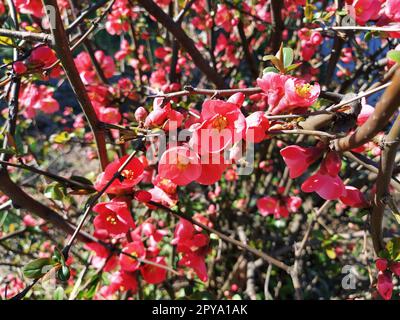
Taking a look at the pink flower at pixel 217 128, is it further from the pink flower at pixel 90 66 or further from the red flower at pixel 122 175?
the pink flower at pixel 90 66

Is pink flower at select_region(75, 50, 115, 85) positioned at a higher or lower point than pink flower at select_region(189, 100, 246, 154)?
lower

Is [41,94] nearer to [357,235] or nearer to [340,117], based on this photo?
[340,117]

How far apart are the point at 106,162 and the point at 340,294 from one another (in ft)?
5.43

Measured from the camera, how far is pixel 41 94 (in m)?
1.80

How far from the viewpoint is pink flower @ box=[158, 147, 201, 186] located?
0.66m

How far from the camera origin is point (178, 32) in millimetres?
1171

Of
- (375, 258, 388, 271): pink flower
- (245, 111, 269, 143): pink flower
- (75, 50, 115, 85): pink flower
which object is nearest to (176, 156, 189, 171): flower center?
(245, 111, 269, 143): pink flower

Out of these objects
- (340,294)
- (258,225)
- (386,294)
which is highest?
(386,294)

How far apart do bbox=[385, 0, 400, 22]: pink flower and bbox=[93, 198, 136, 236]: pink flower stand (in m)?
0.81

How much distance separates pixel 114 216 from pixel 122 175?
13 centimetres

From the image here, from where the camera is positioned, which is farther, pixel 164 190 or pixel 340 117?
pixel 164 190

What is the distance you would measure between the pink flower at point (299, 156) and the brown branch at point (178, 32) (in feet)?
2.05

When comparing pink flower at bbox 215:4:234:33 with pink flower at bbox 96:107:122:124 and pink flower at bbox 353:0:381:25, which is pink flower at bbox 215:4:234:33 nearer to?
pink flower at bbox 96:107:122:124

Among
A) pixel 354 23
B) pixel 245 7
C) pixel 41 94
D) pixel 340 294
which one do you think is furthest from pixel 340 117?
pixel 340 294
